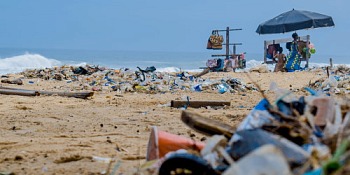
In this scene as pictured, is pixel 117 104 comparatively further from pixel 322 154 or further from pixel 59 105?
pixel 322 154

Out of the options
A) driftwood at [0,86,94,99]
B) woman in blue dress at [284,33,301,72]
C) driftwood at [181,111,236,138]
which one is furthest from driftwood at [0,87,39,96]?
woman in blue dress at [284,33,301,72]

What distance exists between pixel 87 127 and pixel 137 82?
608 centimetres

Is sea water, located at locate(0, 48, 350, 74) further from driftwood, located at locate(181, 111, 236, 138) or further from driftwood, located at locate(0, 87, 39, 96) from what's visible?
driftwood, located at locate(181, 111, 236, 138)

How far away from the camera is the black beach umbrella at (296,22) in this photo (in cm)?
1800

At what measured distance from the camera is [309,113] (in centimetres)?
235

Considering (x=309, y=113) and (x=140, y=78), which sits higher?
(x=309, y=113)

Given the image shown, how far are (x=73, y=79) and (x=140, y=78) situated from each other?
2.57 meters

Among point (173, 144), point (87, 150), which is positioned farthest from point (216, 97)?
point (173, 144)

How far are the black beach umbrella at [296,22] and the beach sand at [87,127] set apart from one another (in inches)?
342

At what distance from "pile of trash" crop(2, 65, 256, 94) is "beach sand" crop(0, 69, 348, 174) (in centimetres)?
72

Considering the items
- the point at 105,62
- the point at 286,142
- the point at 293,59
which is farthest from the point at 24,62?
the point at 286,142

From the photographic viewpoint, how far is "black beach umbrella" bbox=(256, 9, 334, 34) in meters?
18.0

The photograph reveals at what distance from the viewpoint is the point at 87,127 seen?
572cm

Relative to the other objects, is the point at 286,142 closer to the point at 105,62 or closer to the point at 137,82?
the point at 137,82
